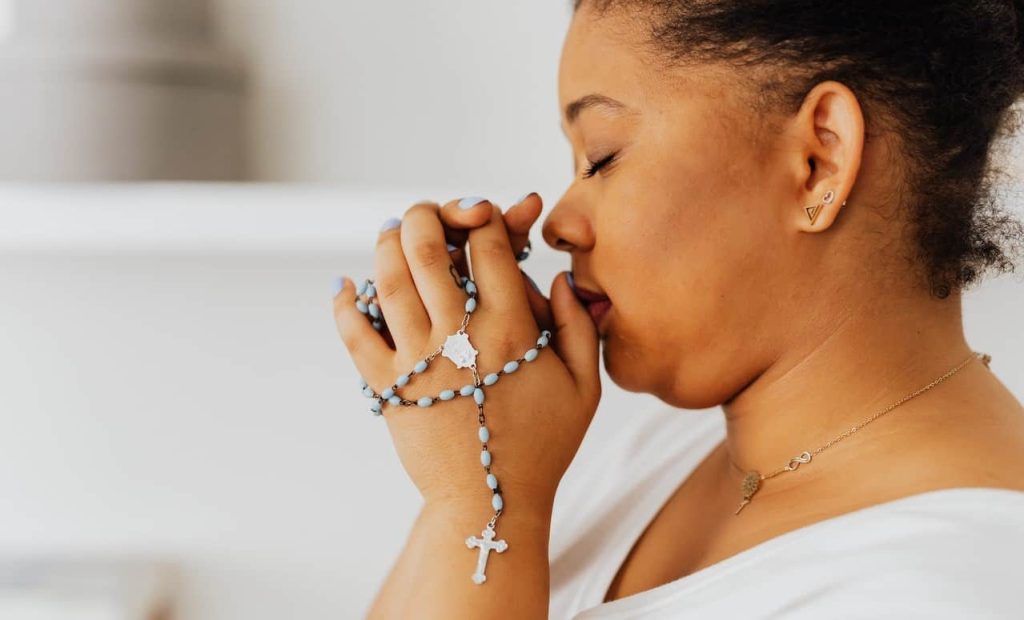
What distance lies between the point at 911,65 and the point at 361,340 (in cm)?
45

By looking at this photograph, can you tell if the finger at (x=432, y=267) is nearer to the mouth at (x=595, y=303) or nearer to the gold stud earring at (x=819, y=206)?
the mouth at (x=595, y=303)

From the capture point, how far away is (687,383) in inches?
31.5

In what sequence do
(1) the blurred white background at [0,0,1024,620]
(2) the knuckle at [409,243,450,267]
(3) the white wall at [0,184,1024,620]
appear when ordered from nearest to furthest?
1. (2) the knuckle at [409,243,450,267]
2. (1) the blurred white background at [0,0,1024,620]
3. (3) the white wall at [0,184,1024,620]

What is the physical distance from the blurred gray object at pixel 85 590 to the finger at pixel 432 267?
28.5 inches

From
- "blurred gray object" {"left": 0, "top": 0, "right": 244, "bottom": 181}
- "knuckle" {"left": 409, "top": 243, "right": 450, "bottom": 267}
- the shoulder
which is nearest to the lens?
the shoulder

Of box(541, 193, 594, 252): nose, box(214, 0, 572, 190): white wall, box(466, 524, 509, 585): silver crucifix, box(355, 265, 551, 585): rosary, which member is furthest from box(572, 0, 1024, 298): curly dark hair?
box(214, 0, 572, 190): white wall

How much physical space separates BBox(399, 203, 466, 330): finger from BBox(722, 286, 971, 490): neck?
24cm

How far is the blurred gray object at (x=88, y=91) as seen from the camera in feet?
3.31

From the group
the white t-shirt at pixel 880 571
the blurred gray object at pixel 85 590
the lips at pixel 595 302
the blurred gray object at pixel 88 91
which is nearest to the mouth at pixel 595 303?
the lips at pixel 595 302

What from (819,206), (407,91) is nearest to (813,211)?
(819,206)

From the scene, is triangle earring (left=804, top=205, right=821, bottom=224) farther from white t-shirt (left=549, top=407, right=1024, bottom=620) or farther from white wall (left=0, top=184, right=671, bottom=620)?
white wall (left=0, top=184, right=671, bottom=620)

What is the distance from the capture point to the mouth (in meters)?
0.82

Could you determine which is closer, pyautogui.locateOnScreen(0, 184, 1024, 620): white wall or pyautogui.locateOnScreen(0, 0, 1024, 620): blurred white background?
pyautogui.locateOnScreen(0, 0, 1024, 620): blurred white background

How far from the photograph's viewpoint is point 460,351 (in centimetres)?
77
